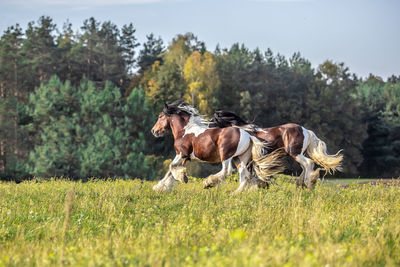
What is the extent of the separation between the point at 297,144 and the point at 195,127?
2456mm

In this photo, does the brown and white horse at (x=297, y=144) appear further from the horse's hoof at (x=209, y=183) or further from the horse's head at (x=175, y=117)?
the horse's hoof at (x=209, y=183)

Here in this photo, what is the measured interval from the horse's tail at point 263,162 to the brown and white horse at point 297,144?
1.95 ft

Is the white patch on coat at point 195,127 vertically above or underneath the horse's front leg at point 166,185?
above

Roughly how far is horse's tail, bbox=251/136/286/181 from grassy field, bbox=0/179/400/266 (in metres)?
0.53

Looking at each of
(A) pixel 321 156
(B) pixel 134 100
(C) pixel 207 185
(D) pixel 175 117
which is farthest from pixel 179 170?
(B) pixel 134 100

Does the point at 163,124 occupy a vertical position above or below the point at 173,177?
above

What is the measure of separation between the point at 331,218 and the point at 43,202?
17.5 feet

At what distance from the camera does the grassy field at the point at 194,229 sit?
16.6ft

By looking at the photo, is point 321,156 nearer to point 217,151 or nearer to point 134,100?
point 217,151

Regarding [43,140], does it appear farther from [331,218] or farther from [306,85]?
[331,218]

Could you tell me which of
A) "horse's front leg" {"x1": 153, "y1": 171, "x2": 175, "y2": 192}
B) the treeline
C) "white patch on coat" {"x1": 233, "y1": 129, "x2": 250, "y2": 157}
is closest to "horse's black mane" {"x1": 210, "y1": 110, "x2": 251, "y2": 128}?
"white patch on coat" {"x1": 233, "y1": 129, "x2": 250, "y2": 157}

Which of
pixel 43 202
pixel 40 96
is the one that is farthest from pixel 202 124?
pixel 40 96

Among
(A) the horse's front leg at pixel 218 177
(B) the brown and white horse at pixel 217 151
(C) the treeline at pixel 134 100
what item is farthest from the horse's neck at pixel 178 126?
(C) the treeline at pixel 134 100

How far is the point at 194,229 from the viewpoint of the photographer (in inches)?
264
